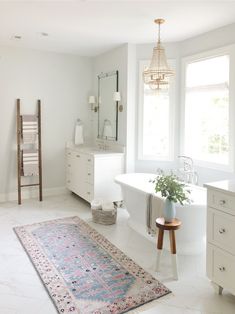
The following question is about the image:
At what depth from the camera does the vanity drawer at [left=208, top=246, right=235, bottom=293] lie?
2.20m

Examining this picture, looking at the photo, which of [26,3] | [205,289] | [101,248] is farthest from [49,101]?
[205,289]

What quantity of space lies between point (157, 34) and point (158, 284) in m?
3.21

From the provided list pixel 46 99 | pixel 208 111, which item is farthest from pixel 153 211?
pixel 46 99

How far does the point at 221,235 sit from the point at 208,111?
7.39 feet

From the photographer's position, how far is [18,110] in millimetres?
4922

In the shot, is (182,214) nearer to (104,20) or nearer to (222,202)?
(222,202)

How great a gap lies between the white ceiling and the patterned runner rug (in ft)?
8.46

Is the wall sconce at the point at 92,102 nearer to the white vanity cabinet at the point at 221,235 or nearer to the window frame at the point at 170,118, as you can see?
the window frame at the point at 170,118

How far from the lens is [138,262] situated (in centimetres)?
294

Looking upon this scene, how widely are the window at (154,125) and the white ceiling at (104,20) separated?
79 centimetres

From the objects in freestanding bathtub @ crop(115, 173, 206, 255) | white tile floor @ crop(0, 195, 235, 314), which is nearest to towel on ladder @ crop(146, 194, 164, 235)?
freestanding bathtub @ crop(115, 173, 206, 255)

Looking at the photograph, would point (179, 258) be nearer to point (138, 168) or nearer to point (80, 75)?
point (138, 168)

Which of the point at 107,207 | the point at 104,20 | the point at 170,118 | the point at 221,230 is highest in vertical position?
the point at 104,20

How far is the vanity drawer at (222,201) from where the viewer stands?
2.16 metres
